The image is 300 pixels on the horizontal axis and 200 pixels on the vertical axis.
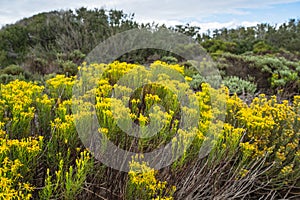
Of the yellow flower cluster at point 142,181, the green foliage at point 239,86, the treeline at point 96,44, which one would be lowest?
the yellow flower cluster at point 142,181

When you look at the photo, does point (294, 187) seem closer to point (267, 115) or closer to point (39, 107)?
point (267, 115)

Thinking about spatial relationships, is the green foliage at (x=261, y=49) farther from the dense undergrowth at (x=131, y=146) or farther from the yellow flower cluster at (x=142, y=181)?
the yellow flower cluster at (x=142, y=181)

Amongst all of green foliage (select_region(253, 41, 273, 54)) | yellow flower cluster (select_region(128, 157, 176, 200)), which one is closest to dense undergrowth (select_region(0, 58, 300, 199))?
yellow flower cluster (select_region(128, 157, 176, 200))

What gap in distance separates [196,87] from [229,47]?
816cm

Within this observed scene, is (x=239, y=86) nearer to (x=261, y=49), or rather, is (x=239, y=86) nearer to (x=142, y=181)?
(x=142, y=181)

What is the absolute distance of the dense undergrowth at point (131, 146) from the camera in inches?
77.1

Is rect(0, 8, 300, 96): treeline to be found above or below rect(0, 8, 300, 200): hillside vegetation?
above

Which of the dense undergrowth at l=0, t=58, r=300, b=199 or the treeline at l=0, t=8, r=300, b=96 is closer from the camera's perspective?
the dense undergrowth at l=0, t=58, r=300, b=199

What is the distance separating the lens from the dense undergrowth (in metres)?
1.96

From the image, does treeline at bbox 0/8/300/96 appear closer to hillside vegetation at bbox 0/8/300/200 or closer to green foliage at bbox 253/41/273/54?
green foliage at bbox 253/41/273/54

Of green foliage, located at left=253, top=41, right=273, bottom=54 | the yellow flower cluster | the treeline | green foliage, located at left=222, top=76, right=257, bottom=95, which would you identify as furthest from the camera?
green foliage, located at left=253, top=41, right=273, bottom=54

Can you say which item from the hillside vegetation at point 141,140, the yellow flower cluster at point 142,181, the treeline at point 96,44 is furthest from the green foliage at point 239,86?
the yellow flower cluster at point 142,181

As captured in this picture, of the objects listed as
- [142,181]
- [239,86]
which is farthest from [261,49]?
[142,181]

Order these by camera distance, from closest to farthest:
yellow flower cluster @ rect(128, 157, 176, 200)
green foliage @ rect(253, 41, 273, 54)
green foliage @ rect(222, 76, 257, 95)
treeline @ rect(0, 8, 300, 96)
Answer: yellow flower cluster @ rect(128, 157, 176, 200) → green foliage @ rect(222, 76, 257, 95) → treeline @ rect(0, 8, 300, 96) → green foliage @ rect(253, 41, 273, 54)
